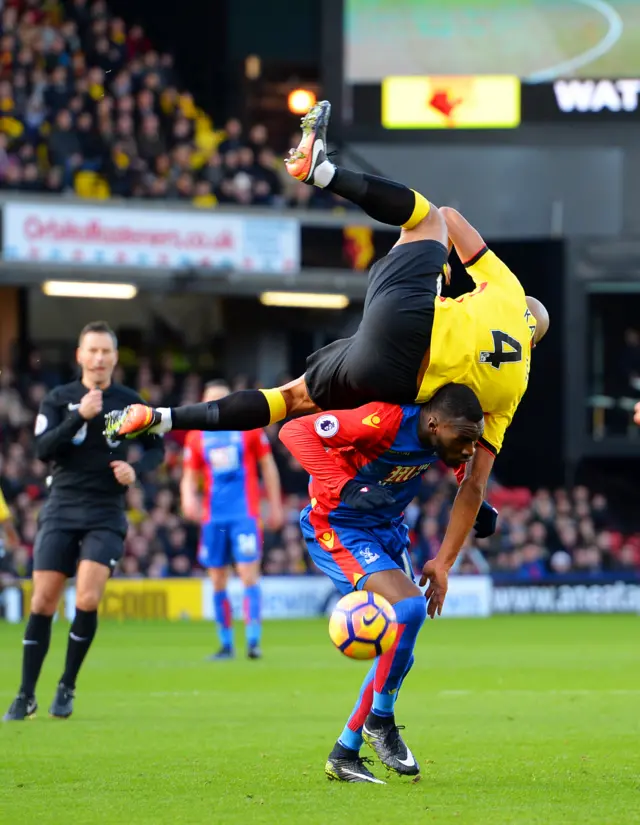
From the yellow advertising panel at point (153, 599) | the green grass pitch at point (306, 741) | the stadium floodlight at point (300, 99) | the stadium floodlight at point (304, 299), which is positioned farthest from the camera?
the stadium floodlight at point (300, 99)

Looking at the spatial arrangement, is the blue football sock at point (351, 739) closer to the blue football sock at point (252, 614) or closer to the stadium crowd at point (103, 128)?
the blue football sock at point (252, 614)

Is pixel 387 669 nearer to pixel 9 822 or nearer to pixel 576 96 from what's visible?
pixel 9 822

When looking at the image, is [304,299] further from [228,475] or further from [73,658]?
[73,658]

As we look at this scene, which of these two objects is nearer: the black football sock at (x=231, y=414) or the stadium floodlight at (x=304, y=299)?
the black football sock at (x=231, y=414)

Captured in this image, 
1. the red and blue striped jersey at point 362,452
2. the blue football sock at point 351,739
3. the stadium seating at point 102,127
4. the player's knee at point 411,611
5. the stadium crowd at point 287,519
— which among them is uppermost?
the stadium seating at point 102,127

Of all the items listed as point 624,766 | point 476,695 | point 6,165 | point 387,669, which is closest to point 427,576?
point 387,669

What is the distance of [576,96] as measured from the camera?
23.5m

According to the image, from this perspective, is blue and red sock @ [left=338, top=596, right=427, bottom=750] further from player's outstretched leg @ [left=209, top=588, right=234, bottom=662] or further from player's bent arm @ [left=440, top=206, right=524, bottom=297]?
player's outstretched leg @ [left=209, top=588, right=234, bottom=662]

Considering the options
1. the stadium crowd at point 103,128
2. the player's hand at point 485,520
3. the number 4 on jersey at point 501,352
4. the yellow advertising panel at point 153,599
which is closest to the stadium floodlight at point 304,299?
the stadium crowd at point 103,128

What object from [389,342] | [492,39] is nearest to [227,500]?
[389,342]

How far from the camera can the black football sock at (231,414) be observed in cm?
761

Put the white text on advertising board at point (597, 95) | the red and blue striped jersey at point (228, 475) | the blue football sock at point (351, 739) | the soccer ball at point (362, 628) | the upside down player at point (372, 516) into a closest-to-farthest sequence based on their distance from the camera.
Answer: the soccer ball at point (362, 628) < the upside down player at point (372, 516) < the blue football sock at point (351, 739) < the red and blue striped jersey at point (228, 475) < the white text on advertising board at point (597, 95)

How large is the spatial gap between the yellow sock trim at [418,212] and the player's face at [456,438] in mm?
1112

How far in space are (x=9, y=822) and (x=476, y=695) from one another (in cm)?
634
